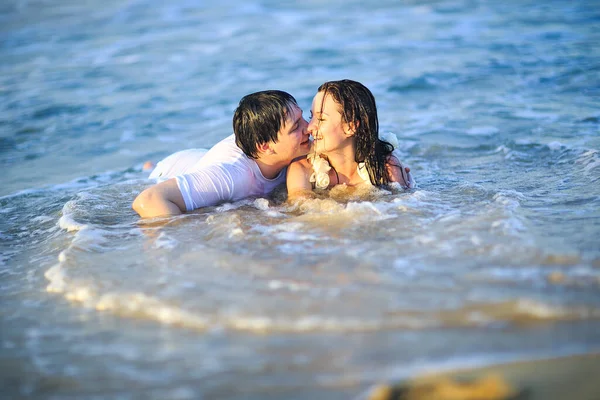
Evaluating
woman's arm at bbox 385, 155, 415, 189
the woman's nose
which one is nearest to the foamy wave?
the woman's nose

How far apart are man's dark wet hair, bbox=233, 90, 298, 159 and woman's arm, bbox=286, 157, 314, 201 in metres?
0.40

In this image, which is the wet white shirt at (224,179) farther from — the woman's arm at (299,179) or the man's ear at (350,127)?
the man's ear at (350,127)

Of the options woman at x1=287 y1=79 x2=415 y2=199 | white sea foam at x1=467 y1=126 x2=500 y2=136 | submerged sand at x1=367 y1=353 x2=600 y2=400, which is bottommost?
submerged sand at x1=367 y1=353 x2=600 y2=400

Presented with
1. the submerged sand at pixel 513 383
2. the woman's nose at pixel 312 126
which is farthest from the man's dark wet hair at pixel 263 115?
the submerged sand at pixel 513 383

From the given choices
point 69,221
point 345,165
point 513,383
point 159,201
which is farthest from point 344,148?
point 513,383

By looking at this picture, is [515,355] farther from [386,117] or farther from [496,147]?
[386,117]

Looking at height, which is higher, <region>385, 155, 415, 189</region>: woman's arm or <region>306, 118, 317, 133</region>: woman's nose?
<region>306, 118, 317, 133</region>: woman's nose

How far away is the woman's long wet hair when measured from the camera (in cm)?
519

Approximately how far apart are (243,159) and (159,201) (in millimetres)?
830

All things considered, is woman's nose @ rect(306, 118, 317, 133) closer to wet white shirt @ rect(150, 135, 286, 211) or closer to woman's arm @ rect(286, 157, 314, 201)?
woman's arm @ rect(286, 157, 314, 201)

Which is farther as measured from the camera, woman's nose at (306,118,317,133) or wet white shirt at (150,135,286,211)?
wet white shirt at (150,135,286,211)

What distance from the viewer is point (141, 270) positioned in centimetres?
411

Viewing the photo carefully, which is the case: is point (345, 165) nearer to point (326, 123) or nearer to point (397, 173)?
point (397, 173)

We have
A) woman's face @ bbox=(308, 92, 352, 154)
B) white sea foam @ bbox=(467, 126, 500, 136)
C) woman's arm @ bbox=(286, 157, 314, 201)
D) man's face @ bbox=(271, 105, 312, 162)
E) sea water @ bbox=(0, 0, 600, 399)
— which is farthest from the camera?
white sea foam @ bbox=(467, 126, 500, 136)
